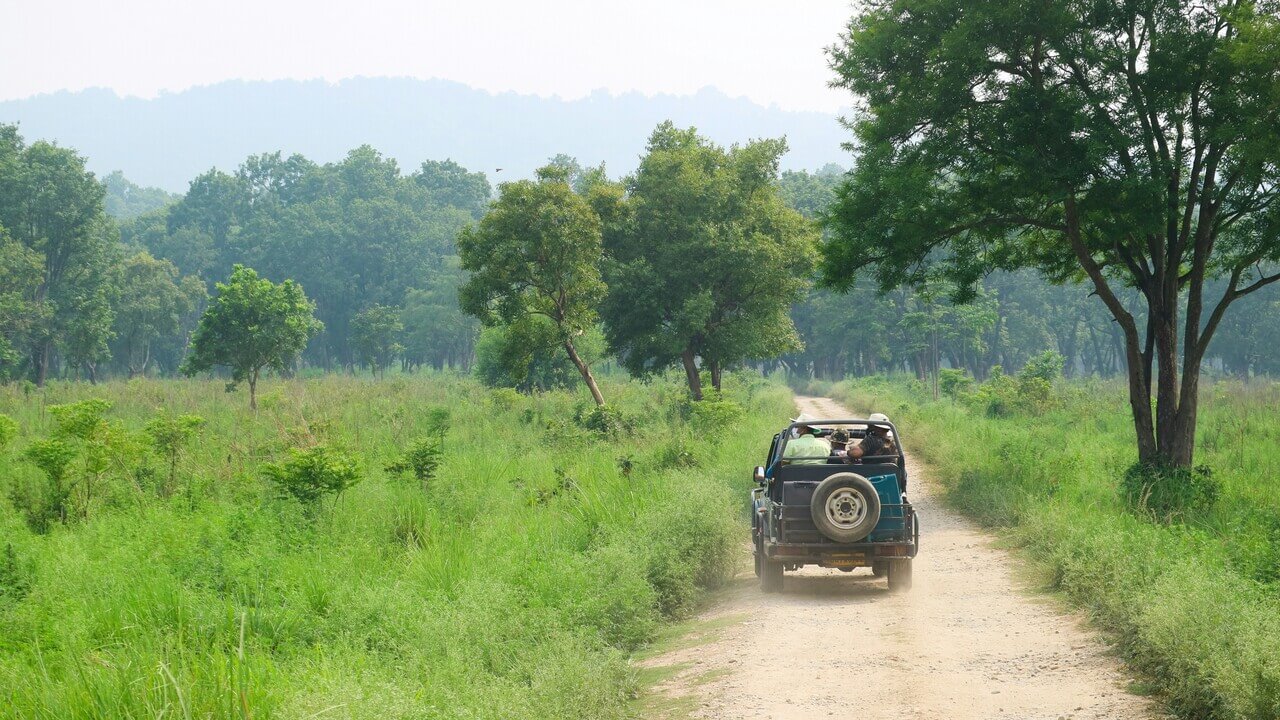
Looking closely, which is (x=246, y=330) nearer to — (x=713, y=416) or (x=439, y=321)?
(x=713, y=416)

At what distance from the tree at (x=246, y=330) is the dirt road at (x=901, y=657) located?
24.3 metres

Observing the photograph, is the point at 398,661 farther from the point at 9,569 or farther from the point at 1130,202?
the point at 1130,202

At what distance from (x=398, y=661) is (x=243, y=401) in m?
27.2

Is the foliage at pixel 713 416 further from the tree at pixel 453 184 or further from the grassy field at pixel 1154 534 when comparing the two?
the tree at pixel 453 184

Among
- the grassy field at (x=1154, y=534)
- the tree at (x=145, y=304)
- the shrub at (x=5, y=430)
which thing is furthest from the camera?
→ the tree at (x=145, y=304)

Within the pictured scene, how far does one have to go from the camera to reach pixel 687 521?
1234cm

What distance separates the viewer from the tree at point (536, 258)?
27.0 meters

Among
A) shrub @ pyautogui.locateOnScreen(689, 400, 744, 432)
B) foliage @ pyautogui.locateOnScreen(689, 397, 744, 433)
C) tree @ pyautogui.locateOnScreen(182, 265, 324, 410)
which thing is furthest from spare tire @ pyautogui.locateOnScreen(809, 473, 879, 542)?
tree @ pyautogui.locateOnScreen(182, 265, 324, 410)

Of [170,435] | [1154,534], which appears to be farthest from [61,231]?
[1154,534]

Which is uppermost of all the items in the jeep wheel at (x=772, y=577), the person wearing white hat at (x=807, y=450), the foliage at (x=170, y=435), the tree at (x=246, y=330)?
the tree at (x=246, y=330)

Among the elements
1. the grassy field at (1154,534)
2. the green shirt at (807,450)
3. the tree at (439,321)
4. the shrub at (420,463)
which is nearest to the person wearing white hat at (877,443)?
the green shirt at (807,450)

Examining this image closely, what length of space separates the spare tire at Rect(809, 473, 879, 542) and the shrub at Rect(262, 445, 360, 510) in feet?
20.4

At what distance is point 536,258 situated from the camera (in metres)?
27.4

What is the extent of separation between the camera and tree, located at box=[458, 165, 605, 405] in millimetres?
26984
